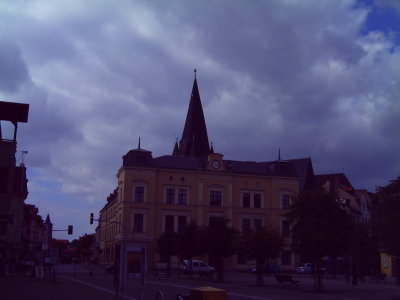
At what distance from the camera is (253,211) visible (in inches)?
3228

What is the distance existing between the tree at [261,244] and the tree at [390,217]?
18965 mm

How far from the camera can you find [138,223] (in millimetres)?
76375

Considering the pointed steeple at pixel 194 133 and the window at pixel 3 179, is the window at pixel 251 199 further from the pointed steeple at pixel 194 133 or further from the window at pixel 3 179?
the window at pixel 3 179

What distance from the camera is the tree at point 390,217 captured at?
24.8 meters

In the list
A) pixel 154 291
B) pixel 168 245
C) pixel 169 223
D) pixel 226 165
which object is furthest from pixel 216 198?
pixel 154 291

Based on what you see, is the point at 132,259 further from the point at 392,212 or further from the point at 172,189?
the point at 172,189

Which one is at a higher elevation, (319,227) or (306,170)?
(306,170)

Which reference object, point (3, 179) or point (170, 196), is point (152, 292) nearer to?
point (3, 179)

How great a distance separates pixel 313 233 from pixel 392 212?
11.5 m

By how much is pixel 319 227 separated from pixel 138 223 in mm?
43656

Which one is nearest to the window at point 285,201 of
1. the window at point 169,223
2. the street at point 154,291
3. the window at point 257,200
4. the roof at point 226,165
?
the roof at point 226,165

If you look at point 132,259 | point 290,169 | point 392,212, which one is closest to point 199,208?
point 290,169

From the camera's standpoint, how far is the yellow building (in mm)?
76562

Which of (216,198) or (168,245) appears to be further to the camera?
(216,198)
